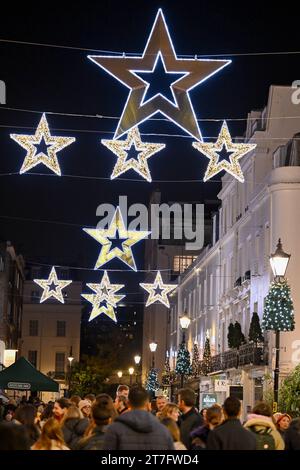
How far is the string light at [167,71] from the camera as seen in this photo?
1941 centimetres

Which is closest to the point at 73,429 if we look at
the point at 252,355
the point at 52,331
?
the point at 252,355

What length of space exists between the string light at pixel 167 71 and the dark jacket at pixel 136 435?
1144cm

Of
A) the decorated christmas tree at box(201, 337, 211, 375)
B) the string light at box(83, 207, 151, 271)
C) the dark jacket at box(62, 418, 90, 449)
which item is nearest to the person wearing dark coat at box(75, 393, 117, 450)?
the dark jacket at box(62, 418, 90, 449)

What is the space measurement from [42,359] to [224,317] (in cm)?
4305

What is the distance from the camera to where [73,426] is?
12523mm

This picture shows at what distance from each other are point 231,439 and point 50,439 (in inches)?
70.2

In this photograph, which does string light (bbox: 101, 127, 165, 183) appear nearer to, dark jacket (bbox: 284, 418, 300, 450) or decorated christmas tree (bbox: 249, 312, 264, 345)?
dark jacket (bbox: 284, 418, 300, 450)

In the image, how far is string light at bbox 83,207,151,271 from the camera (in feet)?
105

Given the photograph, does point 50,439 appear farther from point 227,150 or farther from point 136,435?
point 227,150

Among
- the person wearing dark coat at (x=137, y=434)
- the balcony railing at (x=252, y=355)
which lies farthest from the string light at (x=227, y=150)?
the balcony railing at (x=252, y=355)

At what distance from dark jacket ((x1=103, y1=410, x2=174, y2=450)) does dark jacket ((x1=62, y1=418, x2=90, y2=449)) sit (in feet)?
12.1

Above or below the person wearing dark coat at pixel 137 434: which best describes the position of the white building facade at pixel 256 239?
above

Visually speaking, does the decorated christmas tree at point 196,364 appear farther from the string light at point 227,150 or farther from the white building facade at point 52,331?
the string light at point 227,150
